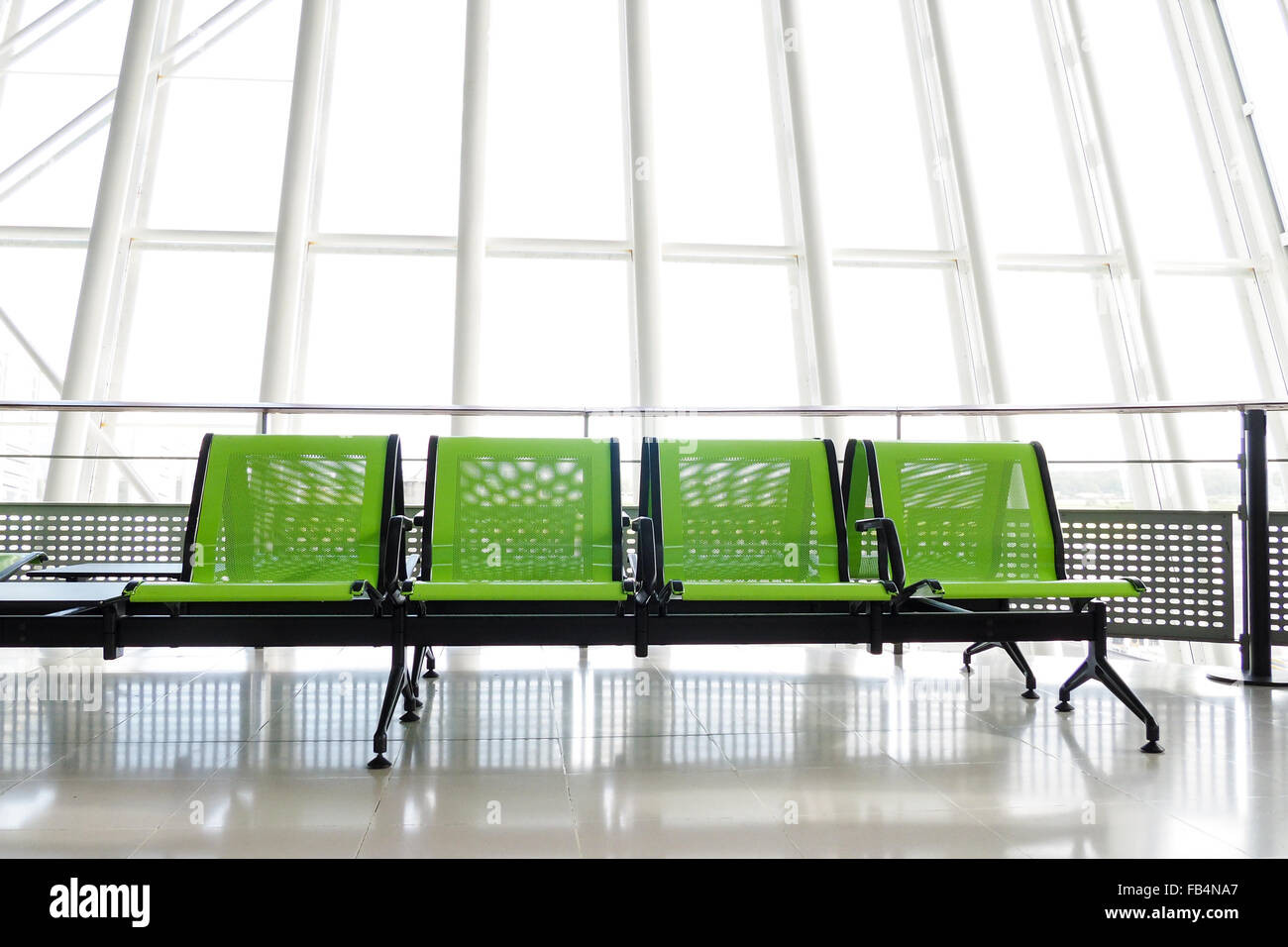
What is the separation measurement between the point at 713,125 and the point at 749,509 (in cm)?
589

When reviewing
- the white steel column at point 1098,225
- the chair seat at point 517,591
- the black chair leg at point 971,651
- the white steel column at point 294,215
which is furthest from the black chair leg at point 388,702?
the white steel column at point 1098,225

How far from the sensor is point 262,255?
734cm

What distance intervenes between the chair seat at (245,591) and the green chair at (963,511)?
1667 millimetres

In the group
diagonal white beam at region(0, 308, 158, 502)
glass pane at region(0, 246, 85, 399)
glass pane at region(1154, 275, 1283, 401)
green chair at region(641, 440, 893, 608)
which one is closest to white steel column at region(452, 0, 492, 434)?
diagonal white beam at region(0, 308, 158, 502)

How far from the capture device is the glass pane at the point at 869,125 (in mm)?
7863

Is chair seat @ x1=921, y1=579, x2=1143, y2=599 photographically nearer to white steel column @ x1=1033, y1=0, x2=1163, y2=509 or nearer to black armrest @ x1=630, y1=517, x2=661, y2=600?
black armrest @ x1=630, y1=517, x2=661, y2=600

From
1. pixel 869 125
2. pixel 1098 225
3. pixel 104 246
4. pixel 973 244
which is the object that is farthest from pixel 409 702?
pixel 1098 225

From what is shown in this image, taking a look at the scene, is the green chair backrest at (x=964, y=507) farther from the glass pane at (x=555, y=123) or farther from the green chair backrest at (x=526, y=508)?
the glass pane at (x=555, y=123)

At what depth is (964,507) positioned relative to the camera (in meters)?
3.09

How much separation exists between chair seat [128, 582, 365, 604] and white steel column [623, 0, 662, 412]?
4.42 metres

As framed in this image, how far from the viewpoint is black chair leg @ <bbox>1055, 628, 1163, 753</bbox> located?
8.63ft

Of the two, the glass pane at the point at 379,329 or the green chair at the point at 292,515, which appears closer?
the green chair at the point at 292,515

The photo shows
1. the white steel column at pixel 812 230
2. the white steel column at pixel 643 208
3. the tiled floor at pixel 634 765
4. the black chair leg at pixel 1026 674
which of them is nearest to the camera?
the tiled floor at pixel 634 765
